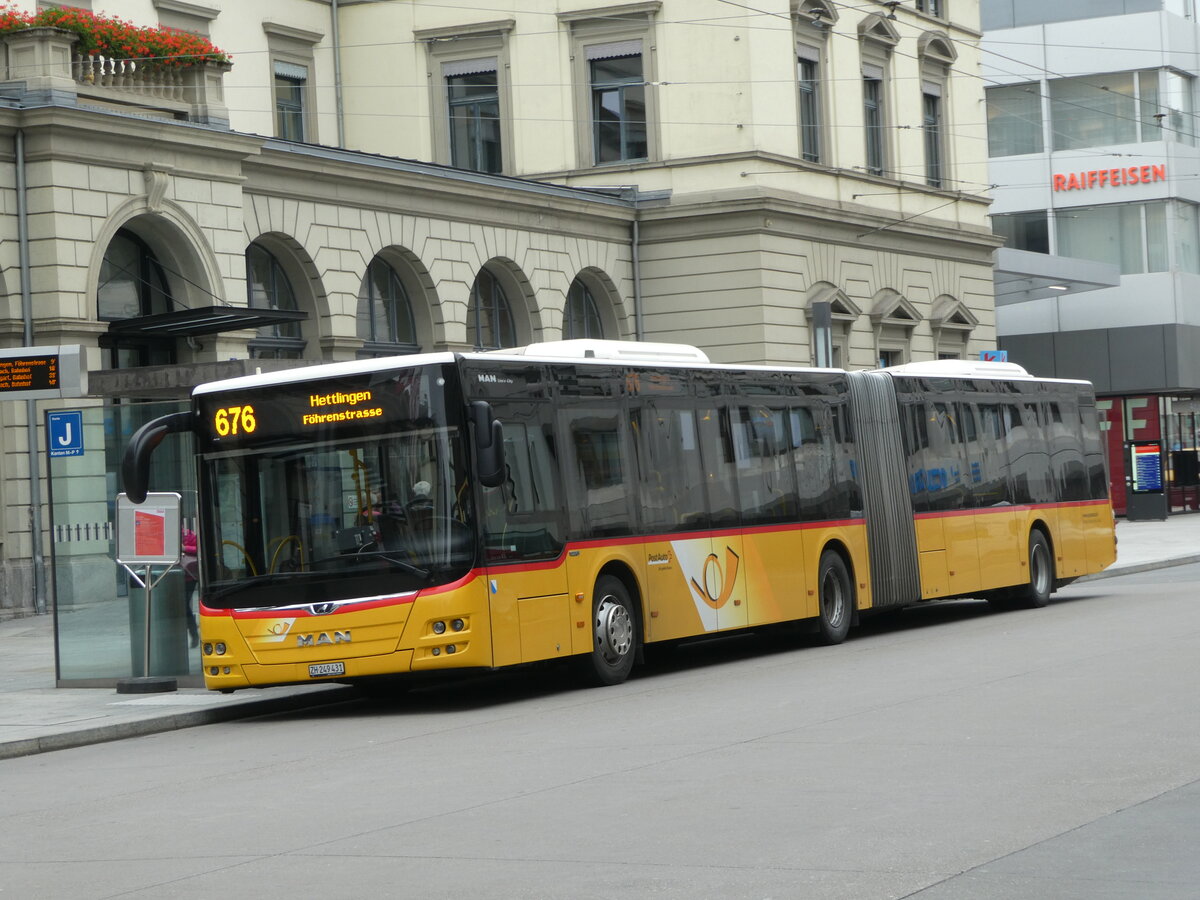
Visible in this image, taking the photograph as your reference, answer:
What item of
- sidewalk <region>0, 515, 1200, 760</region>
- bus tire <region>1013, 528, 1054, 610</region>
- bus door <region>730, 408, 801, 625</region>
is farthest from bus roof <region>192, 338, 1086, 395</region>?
bus tire <region>1013, 528, 1054, 610</region>

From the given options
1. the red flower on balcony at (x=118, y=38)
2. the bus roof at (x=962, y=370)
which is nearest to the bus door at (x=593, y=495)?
the bus roof at (x=962, y=370)

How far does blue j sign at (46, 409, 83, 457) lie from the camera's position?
17141mm

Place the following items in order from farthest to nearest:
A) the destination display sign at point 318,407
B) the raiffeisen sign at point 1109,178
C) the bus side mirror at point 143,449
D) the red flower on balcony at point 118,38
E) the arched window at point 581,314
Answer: the raiffeisen sign at point 1109,178, the arched window at point 581,314, the red flower on balcony at point 118,38, the bus side mirror at point 143,449, the destination display sign at point 318,407

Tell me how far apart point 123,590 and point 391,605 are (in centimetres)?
372

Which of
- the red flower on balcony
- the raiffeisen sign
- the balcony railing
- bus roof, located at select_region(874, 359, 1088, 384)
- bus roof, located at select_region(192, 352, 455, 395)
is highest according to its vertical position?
the raiffeisen sign

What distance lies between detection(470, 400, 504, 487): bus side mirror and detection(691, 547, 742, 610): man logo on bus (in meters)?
3.58

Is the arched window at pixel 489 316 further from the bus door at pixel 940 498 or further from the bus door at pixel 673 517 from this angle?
the bus door at pixel 673 517

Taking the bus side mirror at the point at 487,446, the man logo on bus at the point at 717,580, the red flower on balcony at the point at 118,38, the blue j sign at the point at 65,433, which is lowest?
the man logo on bus at the point at 717,580

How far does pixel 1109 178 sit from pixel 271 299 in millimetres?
29459

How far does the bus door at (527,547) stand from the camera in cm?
1503

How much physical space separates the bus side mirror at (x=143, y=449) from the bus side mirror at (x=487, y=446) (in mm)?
2576

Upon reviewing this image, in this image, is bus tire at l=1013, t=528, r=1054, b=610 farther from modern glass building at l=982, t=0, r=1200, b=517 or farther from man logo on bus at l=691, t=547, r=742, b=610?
modern glass building at l=982, t=0, r=1200, b=517

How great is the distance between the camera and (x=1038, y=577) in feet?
80.9

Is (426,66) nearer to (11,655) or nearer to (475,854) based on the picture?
(11,655)
